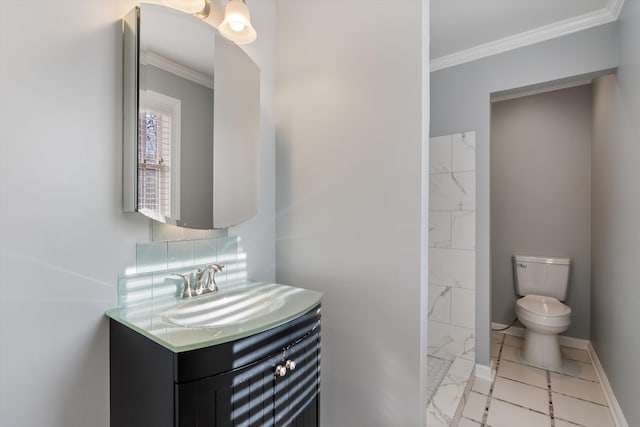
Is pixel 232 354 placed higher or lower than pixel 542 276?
higher

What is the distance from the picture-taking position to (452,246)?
2.50 m

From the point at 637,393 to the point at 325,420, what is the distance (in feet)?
5.29

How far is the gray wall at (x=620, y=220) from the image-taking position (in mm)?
1675

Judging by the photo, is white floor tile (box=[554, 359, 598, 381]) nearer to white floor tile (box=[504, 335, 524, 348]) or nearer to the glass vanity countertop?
white floor tile (box=[504, 335, 524, 348])

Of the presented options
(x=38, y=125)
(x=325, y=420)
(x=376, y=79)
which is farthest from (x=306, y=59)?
(x=325, y=420)

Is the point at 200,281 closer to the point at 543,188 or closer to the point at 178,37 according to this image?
the point at 178,37

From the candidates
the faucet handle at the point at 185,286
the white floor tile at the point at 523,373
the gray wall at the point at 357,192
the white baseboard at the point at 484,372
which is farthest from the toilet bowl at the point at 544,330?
the faucet handle at the point at 185,286

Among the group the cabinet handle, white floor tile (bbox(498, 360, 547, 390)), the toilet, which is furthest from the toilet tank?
the cabinet handle

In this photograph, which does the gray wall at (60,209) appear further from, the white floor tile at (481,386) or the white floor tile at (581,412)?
the white floor tile at (581,412)

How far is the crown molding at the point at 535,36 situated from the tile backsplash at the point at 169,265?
89.3 inches

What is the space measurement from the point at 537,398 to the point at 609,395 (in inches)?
17.7

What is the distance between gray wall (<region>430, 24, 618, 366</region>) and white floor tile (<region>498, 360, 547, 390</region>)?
0.26 m

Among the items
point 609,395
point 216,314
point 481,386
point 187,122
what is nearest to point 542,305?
point 609,395

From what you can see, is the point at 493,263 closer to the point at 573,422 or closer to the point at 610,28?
the point at 573,422
